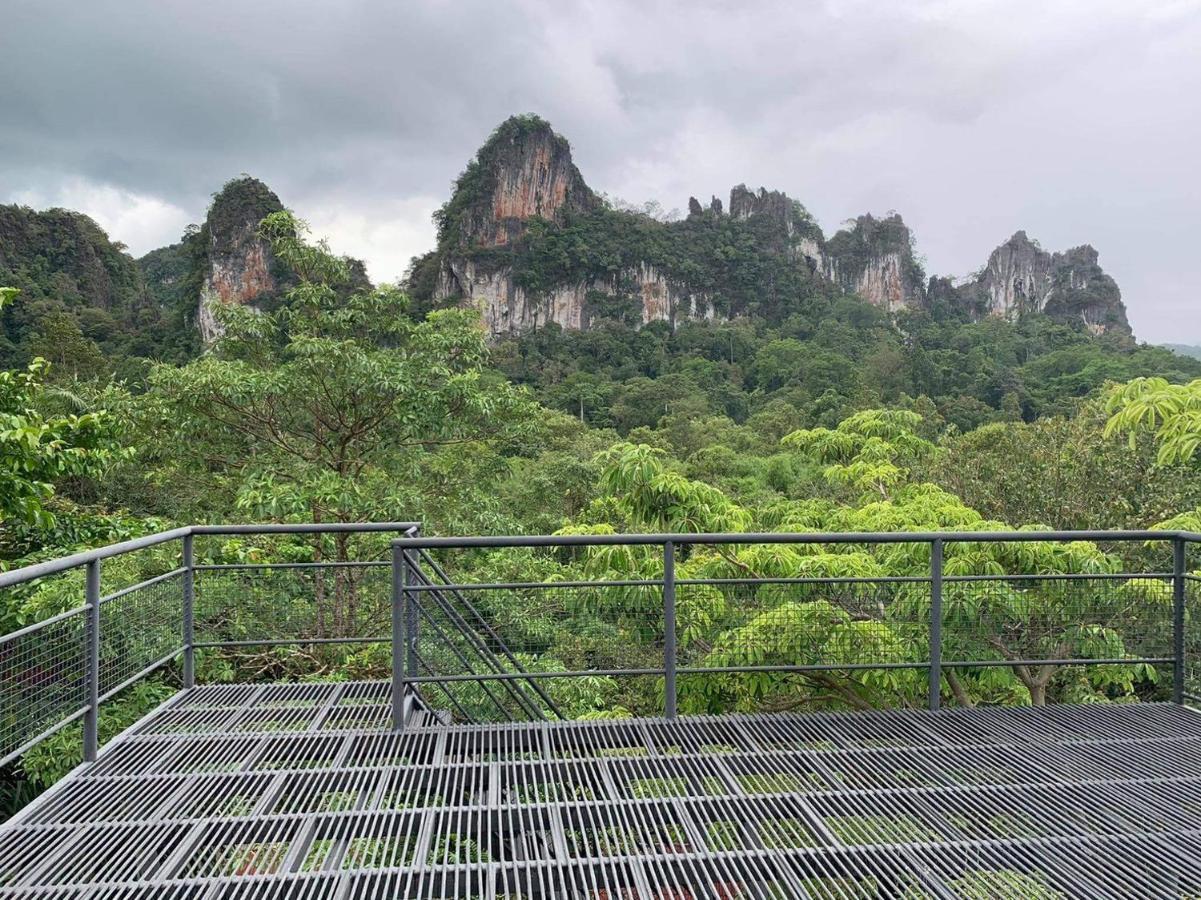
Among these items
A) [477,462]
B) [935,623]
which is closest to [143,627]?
[935,623]

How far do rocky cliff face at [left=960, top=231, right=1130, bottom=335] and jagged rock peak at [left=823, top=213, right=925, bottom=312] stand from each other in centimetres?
634

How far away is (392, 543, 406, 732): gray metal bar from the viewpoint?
10.3 ft

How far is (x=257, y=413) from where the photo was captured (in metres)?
7.29

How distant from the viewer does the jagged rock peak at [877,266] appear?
8294 centimetres

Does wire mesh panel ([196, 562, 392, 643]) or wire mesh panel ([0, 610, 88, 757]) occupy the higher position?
wire mesh panel ([0, 610, 88, 757])

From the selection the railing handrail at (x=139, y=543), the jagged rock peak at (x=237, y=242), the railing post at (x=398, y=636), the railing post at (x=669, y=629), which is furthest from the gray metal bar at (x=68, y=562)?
the jagged rock peak at (x=237, y=242)

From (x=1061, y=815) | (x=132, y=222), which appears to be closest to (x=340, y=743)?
(x=1061, y=815)

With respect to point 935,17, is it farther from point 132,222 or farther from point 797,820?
point 132,222

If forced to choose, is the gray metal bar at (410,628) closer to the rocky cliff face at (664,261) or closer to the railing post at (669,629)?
the railing post at (669,629)

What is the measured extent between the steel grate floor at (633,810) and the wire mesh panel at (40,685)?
26cm

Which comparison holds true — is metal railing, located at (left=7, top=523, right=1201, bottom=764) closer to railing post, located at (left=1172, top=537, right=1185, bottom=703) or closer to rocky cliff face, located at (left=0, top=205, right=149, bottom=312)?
railing post, located at (left=1172, top=537, right=1185, bottom=703)

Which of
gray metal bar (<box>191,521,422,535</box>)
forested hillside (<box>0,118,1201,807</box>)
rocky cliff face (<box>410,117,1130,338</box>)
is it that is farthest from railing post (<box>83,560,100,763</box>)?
rocky cliff face (<box>410,117,1130,338</box>)

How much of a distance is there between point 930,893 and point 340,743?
7.30 ft

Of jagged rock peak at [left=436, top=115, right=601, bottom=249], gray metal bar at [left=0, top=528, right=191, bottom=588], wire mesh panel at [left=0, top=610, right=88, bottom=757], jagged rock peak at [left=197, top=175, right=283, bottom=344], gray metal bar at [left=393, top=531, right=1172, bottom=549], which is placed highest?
jagged rock peak at [left=436, top=115, right=601, bottom=249]
